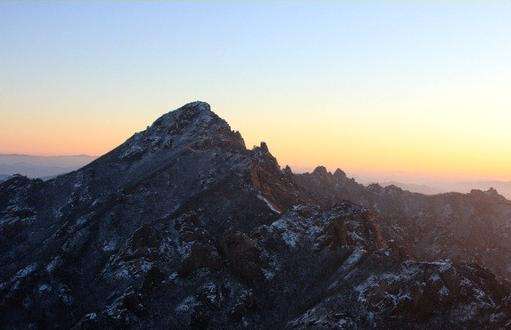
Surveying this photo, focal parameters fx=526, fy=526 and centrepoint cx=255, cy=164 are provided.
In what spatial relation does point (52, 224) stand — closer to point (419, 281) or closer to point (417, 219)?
point (419, 281)

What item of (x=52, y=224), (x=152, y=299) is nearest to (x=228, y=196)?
(x=152, y=299)

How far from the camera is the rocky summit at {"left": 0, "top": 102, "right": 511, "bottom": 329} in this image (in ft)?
298

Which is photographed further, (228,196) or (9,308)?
(228,196)

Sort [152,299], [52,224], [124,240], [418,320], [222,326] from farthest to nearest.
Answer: [52,224]
[124,240]
[152,299]
[222,326]
[418,320]

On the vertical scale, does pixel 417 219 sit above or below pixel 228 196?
below

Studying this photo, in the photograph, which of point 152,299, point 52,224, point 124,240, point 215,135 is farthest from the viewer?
point 215,135

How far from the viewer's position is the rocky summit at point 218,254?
90.9m

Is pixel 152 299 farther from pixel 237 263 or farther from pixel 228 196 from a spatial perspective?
pixel 228 196

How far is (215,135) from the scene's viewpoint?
181000mm

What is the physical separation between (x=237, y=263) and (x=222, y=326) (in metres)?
16.1

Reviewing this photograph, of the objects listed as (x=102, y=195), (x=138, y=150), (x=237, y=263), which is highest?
(x=138, y=150)

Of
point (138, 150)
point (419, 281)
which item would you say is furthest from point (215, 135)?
point (419, 281)

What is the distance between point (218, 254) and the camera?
11638 centimetres

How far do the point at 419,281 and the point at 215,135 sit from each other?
104134 mm
